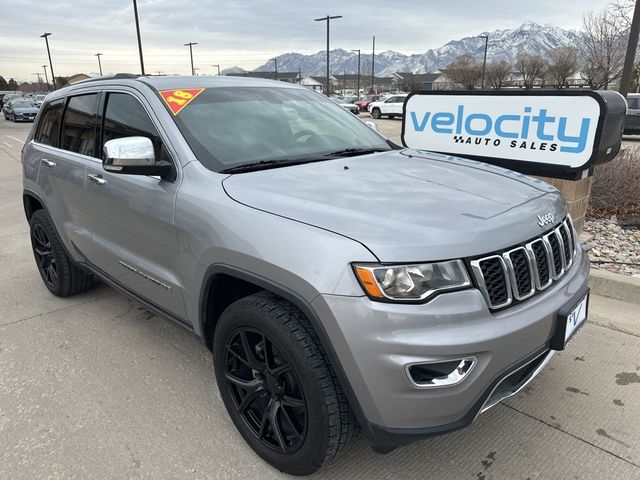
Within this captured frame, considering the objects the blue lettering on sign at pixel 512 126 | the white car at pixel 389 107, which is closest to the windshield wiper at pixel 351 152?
the blue lettering on sign at pixel 512 126

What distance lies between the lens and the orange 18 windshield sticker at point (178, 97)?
9.27 ft

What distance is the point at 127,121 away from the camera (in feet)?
10.1

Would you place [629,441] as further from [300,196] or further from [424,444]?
[300,196]

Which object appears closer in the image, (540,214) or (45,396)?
(540,214)

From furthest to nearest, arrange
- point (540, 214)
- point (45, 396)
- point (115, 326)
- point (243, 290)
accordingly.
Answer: point (115, 326) → point (45, 396) → point (243, 290) → point (540, 214)

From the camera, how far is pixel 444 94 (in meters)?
5.24

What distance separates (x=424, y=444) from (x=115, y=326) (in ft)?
7.98

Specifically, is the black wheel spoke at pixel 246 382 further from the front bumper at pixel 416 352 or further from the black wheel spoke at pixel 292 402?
the front bumper at pixel 416 352

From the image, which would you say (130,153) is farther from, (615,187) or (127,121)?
(615,187)

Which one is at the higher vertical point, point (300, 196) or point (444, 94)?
point (444, 94)

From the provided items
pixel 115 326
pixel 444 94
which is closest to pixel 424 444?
pixel 115 326

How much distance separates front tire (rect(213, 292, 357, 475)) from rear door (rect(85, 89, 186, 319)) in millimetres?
500

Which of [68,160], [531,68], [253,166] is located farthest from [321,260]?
[531,68]

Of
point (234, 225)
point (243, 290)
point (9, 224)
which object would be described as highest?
point (234, 225)
